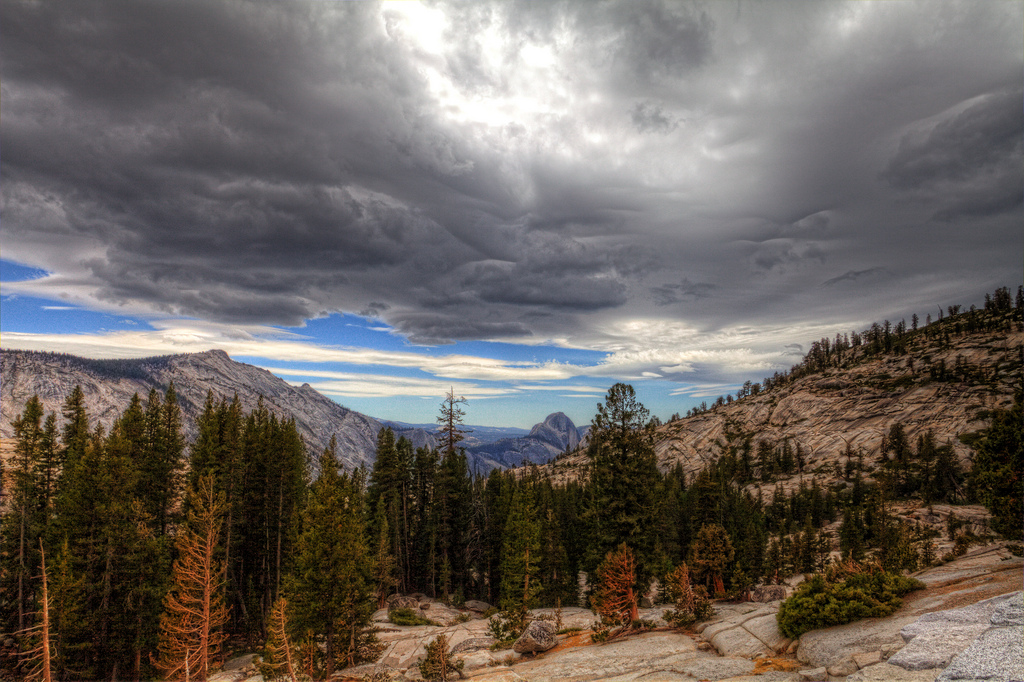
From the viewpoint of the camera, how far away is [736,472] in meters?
185

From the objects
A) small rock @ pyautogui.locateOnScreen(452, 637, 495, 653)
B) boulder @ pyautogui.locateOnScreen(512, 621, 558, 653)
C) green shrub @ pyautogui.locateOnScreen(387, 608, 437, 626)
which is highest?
boulder @ pyautogui.locateOnScreen(512, 621, 558, 653)

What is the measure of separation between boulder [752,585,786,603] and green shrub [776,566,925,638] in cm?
2335

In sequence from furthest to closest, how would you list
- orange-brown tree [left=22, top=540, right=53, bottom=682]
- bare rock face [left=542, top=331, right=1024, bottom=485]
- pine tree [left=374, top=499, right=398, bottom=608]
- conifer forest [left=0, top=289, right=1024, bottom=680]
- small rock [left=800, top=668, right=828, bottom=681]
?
bare rock face [left=542, top=331, right=1024, bottom=485] → pine tree [left=374, top=499, right=398, bottom=608] → conifer forest [left=0, top=289, right=1024, bottom=680] → orange-brown tree [left=22, top=540, right=53, bottom=682] → small rock [left=800, top=668, right=828, bottom=681]

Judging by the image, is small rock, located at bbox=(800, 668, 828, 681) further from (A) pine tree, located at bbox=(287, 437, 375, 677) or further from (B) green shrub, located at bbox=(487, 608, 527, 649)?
(A) pine tree, located at bbox=(287, 437, 375, 677)

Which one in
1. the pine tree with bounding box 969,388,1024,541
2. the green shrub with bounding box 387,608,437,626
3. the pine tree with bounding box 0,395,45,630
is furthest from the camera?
the green shrub with bounding box 387,608,437,626

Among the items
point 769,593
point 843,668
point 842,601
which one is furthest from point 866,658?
point 769,593

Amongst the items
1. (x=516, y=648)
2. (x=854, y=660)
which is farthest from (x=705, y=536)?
(x=854, y=660)

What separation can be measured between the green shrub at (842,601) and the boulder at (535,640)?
1568cm

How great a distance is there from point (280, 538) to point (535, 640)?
1264 inches

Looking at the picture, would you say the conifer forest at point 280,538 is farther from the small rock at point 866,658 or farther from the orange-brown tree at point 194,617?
the small rock at point 866,658

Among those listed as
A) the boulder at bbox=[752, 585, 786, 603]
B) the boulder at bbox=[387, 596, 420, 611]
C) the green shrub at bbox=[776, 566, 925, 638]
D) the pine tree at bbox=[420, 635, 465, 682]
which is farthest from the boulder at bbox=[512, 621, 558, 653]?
the boulder at bbox=[387, 596, 420, 611]

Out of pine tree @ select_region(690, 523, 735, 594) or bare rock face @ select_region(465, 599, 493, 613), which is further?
bare rock face @ select_region(465, 599, 493, 613)

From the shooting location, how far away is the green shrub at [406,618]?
48.6 meters

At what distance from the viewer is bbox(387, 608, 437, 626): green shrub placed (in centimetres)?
4859
